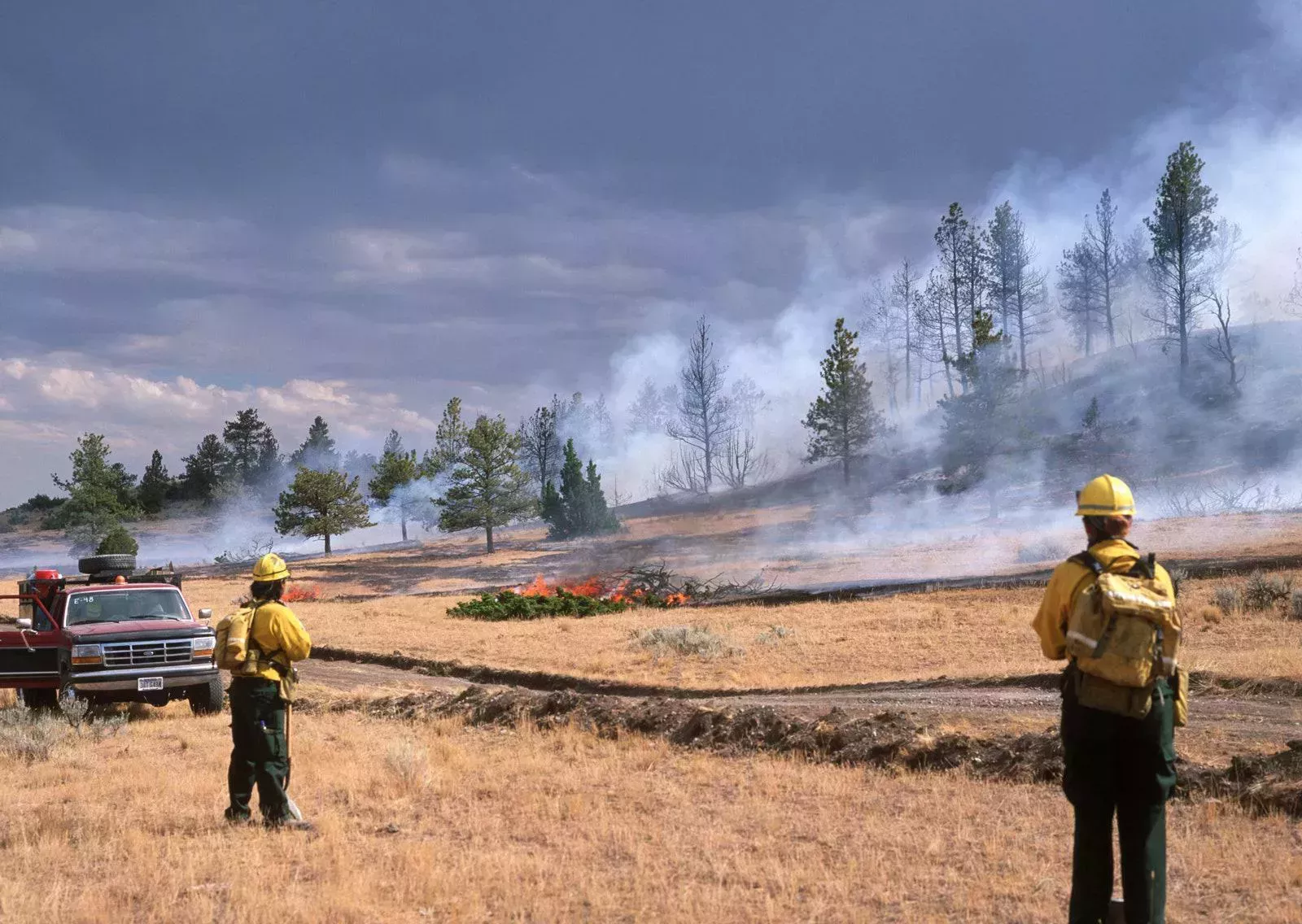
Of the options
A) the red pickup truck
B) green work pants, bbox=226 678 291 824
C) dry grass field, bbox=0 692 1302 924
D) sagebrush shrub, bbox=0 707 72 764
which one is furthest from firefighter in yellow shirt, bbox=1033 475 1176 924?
the red pickup truck

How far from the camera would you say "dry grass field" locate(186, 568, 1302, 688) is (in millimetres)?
17703

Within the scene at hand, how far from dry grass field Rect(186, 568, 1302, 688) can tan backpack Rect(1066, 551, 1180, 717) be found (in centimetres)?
1032

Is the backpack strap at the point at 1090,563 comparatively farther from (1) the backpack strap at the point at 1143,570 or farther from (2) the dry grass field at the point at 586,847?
(2) the dry grass field at the point at 586,847

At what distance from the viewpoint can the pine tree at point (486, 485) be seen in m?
59.4

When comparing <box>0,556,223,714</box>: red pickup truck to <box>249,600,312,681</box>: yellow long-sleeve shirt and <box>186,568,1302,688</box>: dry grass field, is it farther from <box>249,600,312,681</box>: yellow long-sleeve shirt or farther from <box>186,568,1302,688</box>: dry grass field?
<box>186,568,1302,688</box>: dry grass field

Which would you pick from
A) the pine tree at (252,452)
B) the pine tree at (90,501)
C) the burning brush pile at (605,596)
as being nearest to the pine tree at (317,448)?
the pine tree at (252,452)

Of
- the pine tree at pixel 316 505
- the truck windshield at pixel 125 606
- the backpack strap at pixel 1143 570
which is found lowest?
the truck windshield at pixel 125 606

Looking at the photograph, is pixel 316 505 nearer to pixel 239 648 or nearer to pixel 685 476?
pixel 685 476

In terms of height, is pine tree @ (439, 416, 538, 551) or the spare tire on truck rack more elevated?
pine tree @ (439, 416, 538, 551)

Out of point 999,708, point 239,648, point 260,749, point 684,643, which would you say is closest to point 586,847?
point 260,749

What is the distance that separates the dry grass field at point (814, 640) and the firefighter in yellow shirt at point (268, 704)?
10125 millimetres

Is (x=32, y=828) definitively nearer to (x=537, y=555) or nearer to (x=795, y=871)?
(x=795, y=871)

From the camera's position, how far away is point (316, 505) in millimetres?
59656

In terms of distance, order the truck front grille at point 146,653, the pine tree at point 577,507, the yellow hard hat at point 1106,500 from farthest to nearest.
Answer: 1. the pine tree at point 577,507
2. the truck front grille at point 146,653
3. the yellow hard hat at point 1106,500
